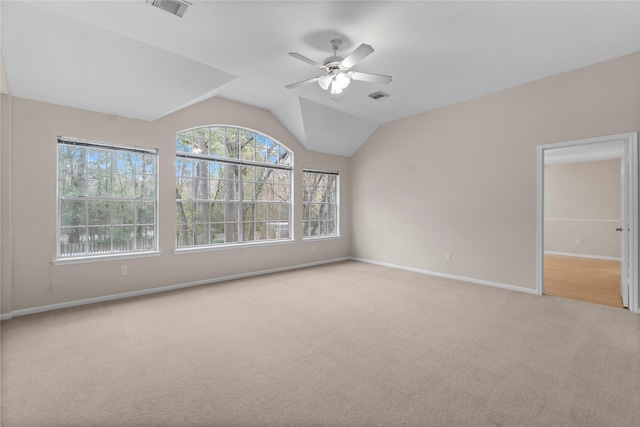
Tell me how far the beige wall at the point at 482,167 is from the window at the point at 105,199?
4253 mm

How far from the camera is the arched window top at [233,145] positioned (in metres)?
4.75

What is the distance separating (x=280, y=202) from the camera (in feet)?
19.3

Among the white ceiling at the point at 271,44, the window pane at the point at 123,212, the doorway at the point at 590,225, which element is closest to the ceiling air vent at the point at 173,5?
the white ceiling at the point at 271,44

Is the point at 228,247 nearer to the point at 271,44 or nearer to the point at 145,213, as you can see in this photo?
the point at 145,213

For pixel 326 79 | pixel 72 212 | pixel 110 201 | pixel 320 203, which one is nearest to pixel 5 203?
pixel 72 212

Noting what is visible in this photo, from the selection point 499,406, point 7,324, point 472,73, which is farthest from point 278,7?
point 7,324

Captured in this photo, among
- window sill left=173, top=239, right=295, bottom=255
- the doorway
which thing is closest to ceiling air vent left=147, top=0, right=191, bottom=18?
window sill left=173, top=239, right=295, bottom=255

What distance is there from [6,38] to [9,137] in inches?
43.6

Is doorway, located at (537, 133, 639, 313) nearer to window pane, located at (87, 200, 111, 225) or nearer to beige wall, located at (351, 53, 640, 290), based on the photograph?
beige wall, located at (351, 53, 640, 290)

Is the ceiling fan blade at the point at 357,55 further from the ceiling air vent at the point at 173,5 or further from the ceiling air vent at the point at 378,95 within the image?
the ceiling air vent at the point at 378,95

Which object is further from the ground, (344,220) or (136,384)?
(344,220)

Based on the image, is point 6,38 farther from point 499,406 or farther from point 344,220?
point 344,220

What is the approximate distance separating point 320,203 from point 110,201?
3.83 meters

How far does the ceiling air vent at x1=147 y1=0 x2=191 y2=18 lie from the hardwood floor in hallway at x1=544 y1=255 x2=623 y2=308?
5.55 m
